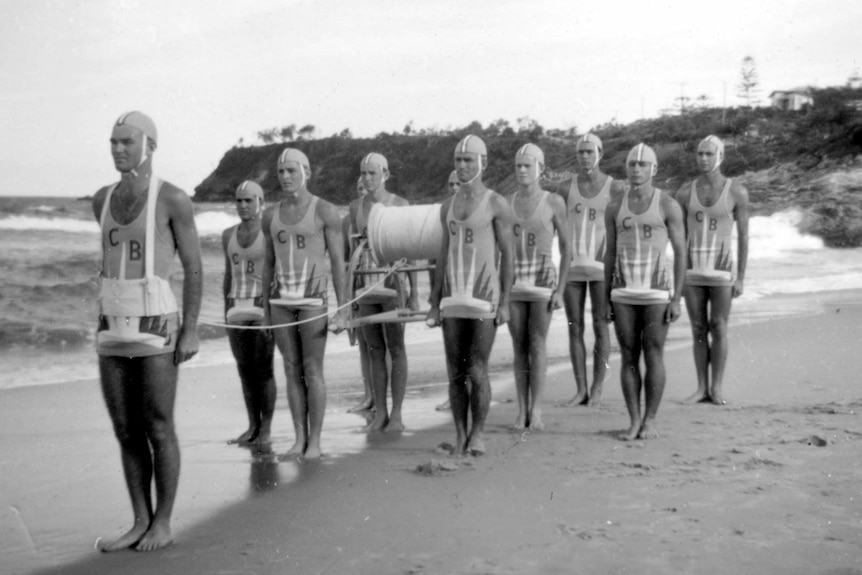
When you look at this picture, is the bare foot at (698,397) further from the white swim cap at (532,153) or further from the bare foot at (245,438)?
the bare foot at (245,438)

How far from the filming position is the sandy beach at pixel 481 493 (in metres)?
4.64

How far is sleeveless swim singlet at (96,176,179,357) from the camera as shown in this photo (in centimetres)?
480

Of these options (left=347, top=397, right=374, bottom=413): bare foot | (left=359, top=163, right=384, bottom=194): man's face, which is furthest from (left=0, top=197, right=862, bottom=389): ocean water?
(left=347, top=397, right=374, bottom=413): bare foot

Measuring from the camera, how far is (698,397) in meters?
8.85

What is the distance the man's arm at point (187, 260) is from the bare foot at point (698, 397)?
5110 mm

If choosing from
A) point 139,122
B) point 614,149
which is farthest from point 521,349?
point 614,149

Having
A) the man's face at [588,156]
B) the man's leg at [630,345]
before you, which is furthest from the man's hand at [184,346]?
the man's face at [588,156]

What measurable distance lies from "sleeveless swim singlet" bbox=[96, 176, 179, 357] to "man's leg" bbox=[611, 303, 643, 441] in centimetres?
347

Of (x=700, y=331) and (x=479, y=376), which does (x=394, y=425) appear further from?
(x=700, y=331)

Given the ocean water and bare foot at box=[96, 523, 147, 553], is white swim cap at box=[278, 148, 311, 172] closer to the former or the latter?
the ocean water

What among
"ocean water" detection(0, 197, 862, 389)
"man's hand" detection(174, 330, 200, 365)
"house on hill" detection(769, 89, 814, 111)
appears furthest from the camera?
"house on hill" detection(769, 89, 814, 111)

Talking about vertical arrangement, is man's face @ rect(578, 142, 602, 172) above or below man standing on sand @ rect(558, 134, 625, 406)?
above

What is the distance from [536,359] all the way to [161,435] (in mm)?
3588

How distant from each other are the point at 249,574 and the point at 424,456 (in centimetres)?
253
